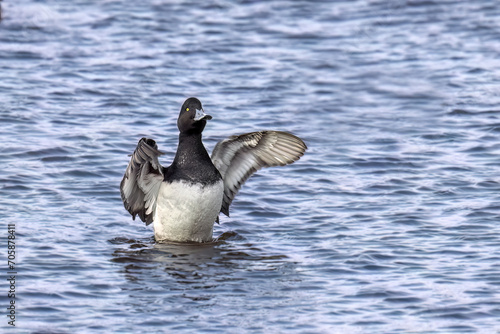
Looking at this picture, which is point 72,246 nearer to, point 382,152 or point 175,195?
point 175,195

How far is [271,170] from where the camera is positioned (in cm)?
1393

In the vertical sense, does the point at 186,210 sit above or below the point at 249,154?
below

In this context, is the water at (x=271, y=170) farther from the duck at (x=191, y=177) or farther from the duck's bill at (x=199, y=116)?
the duck's bill at (x=199, y=116)

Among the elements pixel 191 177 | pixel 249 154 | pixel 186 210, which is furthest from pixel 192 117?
pixel 186 210

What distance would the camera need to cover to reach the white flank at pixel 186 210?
10664 millimetres

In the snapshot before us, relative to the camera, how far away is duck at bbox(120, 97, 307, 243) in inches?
421

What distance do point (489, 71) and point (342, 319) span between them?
34.6 ft

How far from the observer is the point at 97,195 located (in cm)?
1252

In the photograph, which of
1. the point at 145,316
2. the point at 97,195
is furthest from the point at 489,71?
the point at 145,316

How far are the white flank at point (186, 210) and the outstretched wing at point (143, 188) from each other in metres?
0.16

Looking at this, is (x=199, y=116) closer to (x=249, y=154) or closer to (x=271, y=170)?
(x=249, y=154)

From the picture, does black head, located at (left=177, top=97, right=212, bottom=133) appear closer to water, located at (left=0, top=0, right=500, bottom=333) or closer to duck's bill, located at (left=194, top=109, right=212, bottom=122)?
duck's bill, located at (left=194, top=109, right=212, bottom=122)

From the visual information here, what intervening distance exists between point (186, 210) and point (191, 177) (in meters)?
0.35

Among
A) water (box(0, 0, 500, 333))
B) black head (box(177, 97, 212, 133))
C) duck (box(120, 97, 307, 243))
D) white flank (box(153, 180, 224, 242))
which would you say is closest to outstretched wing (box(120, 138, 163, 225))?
duck (box(120, 97, 307, 243))
